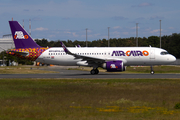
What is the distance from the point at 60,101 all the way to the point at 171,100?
643 cm

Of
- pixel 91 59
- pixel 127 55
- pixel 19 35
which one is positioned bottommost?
pixel 91 59

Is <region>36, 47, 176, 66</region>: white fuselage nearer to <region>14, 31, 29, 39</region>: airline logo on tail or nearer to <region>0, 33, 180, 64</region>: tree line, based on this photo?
<region>14, 31, 29, 39</region>: airline logo on tail

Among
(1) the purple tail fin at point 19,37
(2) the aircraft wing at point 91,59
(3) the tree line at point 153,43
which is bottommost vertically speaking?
(2) the aircraft wing at point 91,59

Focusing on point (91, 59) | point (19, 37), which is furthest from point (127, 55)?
point (19, 37)

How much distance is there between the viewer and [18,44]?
42.5m

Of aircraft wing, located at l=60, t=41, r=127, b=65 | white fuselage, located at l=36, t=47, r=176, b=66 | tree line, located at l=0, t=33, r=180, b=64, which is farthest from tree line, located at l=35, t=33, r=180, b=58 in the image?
aircraft wing, located at l=60, t=41, r=127, b=65

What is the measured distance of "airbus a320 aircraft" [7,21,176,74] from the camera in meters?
38.8

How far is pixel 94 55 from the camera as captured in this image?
40.9m

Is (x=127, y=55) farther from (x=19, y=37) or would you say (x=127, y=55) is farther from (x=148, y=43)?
(x=148, y=43)

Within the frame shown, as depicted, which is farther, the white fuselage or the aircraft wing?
the white fuselage

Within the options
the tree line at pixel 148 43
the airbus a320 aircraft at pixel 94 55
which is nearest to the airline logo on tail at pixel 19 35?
the airbus a320 aircraft at pixel 94 55

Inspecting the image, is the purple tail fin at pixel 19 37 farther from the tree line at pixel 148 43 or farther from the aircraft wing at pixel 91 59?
the tree line at pixel 148 43

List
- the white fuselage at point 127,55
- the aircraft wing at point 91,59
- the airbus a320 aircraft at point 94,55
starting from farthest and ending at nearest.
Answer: the white fuselage at point 127,55 → the airbus a320 aircraft at point 94,55 → the aircraft wing at point 91,59

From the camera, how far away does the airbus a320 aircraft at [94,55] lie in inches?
1527
